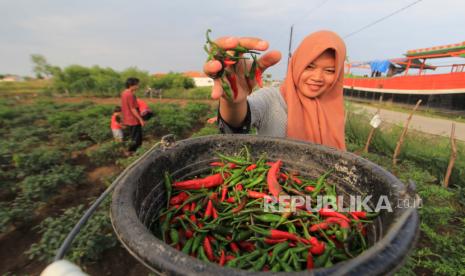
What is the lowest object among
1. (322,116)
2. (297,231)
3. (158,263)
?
(297,231)

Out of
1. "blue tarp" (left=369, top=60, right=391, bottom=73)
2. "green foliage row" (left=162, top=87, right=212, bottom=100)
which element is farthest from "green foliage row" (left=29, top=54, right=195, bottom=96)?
"blue tarp" (left=369, top=60, right=391, bottom=73)

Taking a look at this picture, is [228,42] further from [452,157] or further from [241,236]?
[452,157]

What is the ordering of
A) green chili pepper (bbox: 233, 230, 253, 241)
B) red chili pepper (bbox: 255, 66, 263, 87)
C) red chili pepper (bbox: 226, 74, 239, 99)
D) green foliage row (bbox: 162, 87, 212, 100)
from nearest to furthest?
green chili pepper (bbox: 233, 230, 253, 241) < red chili pepper (bbox: 226, 74, 239, 99) < red chili pepper (bbox: 255, 66, 263, 87) < green foliage row (bbox: 162, 87, 212, 100)

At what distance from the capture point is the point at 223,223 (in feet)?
4.75

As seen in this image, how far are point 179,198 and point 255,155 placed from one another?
68 cm

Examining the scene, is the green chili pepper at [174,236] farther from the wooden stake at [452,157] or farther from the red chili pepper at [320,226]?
the wooden stake at [452,157]

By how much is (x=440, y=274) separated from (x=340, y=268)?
3722mm

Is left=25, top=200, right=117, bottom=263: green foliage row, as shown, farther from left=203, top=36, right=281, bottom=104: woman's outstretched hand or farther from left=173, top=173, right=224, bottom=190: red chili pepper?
left=203, top=36, right=281, bottom=104: woman's outstretched hand

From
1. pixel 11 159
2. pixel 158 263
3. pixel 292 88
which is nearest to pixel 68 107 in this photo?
pixel 11 159

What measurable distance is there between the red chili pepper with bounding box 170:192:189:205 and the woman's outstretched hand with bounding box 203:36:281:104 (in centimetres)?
67

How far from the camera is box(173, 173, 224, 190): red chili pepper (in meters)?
1.63

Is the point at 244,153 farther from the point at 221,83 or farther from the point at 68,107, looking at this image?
the point at 68,107

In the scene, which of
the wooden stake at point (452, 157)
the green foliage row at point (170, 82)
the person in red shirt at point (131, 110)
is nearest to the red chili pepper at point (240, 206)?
the wooden stake at point (452, 157)

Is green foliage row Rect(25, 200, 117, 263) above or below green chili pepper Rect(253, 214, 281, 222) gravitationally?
below
